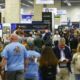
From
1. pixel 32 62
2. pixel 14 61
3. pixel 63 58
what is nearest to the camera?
pixel 14 61

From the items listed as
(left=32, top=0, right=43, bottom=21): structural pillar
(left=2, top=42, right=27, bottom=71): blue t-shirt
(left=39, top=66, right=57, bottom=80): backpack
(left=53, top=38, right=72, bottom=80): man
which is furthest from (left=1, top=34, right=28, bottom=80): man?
(left=32, top=0, right=43, bottom=21): structural pillar

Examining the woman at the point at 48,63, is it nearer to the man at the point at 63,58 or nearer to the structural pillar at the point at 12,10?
the man at the point at 63,58

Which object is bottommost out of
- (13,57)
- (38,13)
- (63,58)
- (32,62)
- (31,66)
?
(31,66)

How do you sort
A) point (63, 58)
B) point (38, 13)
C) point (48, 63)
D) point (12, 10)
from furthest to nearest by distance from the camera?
1. point (38, 13)
2. point (12, 10)
3. point (63, 58)
4. point (48, 63)

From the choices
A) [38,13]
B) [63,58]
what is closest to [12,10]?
[38,13]

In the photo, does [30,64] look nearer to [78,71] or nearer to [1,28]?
[78,71]

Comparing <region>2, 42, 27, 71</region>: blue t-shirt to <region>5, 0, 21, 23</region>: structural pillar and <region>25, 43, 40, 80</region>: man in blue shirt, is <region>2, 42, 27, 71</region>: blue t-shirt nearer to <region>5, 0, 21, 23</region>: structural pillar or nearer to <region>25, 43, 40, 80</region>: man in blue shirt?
<region>25, 43, 40, 80</region>: man in blue shirt

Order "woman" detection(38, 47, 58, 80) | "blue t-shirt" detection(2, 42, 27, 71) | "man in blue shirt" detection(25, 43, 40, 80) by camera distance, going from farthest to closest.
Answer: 1. "man in blue shirt" detection(25, 43, 40, 80)
2. "blue t-shirt" detection(2, 42, 27, 71)
3. "woman" detection(38, 47, 58, 80)

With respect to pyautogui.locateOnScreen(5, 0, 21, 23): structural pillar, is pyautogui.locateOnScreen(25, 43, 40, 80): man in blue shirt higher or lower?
lower

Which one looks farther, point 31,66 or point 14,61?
point 31,66

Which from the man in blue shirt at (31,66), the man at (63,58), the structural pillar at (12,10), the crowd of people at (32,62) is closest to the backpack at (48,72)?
the crowd of people at (32,62)

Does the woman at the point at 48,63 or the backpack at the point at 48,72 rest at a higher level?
the woman at the point at 48,63

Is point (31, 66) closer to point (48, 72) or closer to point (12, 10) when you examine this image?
point (48, 72)

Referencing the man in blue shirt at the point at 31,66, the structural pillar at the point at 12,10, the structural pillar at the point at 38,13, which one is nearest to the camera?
the man in blue shirt at the point at 31,66
